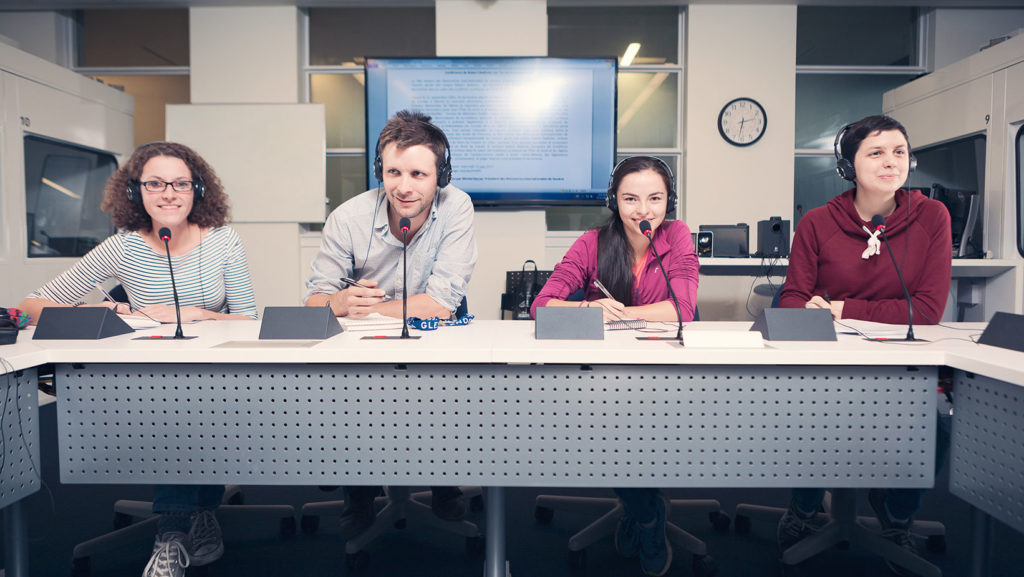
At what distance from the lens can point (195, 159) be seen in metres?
1.81

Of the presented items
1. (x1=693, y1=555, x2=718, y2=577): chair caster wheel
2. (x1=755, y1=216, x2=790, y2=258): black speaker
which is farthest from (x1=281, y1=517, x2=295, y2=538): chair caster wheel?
(x1=755, y1=216, x2=790, y2=258): black speaker

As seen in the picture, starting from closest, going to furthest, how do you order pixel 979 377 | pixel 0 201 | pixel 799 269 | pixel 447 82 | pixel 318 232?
pixel 979 377 → pixel 799 269 → pixel 0 201 → pixel 447 82 → pixel 318 232

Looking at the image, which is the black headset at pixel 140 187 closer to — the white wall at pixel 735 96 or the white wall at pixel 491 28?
the white wall at pixel 491 28

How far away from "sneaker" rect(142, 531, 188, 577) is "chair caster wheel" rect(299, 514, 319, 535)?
444mm

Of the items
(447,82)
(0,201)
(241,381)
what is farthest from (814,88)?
(0,201)

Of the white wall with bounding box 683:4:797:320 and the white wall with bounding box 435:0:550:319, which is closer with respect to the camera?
the white wall with bounding box 435:0:550:319

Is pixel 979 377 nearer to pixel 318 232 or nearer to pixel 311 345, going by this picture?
pixel 311 345

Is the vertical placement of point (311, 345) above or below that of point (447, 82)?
below

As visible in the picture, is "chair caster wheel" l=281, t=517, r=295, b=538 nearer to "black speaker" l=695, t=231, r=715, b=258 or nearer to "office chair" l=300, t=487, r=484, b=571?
"office chair" l=300, t=487, r=484, b=571

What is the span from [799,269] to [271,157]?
11.0 feet

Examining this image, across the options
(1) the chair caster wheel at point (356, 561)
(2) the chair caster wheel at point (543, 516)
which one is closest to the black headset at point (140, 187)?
(1) the chair caster wheel at point (356, 561)

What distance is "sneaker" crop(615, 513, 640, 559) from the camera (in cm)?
152

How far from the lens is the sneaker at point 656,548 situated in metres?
1.44

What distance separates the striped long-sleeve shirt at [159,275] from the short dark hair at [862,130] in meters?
1.89
